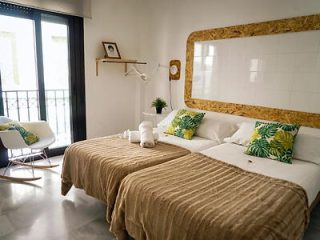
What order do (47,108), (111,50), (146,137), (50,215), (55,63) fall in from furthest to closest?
(111,50) < (47,108) < (55,63) < (146,137) < (50,215)

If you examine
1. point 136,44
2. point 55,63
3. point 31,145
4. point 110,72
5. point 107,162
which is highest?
point 136,44

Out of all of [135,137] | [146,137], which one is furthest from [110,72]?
[146,137]

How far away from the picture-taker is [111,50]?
3.69 m

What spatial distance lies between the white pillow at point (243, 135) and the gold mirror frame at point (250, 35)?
25cm

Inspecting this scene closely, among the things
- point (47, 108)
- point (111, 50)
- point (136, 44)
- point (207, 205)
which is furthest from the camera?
point (136, 44)

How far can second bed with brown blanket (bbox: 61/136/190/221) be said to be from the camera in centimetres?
188

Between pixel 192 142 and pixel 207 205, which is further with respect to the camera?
pixel 192 142

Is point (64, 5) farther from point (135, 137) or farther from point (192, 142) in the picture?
point (192, 142)

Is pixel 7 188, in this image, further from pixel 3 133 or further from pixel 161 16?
pixel 161 16

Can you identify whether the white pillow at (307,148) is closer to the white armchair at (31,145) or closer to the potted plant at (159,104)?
the potted plant at (159,104)

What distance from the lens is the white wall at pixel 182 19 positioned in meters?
2.58

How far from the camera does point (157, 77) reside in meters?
3.91

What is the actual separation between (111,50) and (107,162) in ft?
7.42

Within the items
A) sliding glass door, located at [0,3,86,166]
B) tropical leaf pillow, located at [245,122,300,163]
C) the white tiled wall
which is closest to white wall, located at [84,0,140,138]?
sliding glass door, located at [0,3,86,166]
